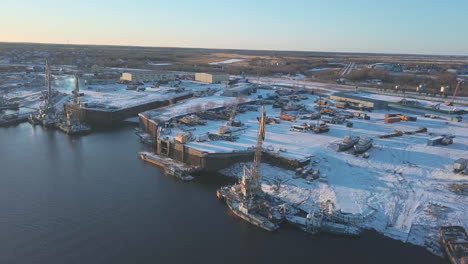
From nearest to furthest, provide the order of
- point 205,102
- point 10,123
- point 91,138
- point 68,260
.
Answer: point 68,260 → point 91,138 → point 10,123 → point 205,102

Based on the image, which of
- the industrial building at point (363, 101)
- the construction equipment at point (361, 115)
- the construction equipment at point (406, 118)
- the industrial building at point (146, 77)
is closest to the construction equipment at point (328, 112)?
the construction equipment at point (361, 115)

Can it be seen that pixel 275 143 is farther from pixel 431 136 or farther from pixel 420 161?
pixel 431 136

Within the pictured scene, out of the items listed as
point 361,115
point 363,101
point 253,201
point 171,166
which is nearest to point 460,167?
point 253,201

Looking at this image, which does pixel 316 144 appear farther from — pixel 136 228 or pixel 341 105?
pixel 341 105

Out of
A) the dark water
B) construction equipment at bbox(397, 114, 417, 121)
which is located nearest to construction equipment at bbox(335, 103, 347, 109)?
construction equipment at bbox(397, 114, 417, 121)

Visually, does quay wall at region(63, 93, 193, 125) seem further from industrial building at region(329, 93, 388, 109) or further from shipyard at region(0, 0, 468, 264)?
industrial building at region(329, 93, 388, 109)

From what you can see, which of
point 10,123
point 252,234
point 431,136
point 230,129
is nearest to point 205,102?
point 230,129
